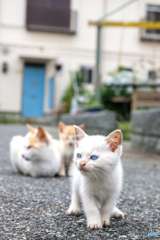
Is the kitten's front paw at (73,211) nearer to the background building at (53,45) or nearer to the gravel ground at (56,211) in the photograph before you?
the gravel ground at (56,211)

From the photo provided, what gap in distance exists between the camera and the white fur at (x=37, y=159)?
3828 millimetres

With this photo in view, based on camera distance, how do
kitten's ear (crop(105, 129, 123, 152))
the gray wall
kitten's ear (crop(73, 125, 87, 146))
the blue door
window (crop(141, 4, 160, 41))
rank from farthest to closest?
window (crop(141, 4, 160, 41)) < the blue door < the gray wall < kitten's ear (crop(73, 125, 87, 146)) < kitten's ear (crop(105, 129, 123, 152))

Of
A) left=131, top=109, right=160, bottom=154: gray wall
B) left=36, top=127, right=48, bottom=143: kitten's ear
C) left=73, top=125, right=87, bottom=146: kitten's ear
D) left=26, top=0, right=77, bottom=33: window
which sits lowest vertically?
left=131, top=109, right=160, bottom=154: gray wall

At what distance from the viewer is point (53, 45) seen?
14930mm

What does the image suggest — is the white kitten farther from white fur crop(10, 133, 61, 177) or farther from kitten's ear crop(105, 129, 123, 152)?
white fur crop(10, 133, 61, 177)

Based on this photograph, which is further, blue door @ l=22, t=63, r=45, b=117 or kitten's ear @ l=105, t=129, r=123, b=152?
blue door @ l=22, t=63, r=45, b=117

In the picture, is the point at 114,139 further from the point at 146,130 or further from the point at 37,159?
the point at 146,130

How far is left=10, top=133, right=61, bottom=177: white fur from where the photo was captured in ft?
12.6

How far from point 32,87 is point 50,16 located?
306 cm

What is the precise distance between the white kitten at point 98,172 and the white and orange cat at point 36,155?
1.56m

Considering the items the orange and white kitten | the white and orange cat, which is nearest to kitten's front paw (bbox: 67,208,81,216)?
the white and orange cat

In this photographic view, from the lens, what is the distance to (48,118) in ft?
47.8

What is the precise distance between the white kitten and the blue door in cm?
1298

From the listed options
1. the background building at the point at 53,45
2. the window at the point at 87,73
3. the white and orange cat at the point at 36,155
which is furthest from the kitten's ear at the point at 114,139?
the window at the point at 87,73
